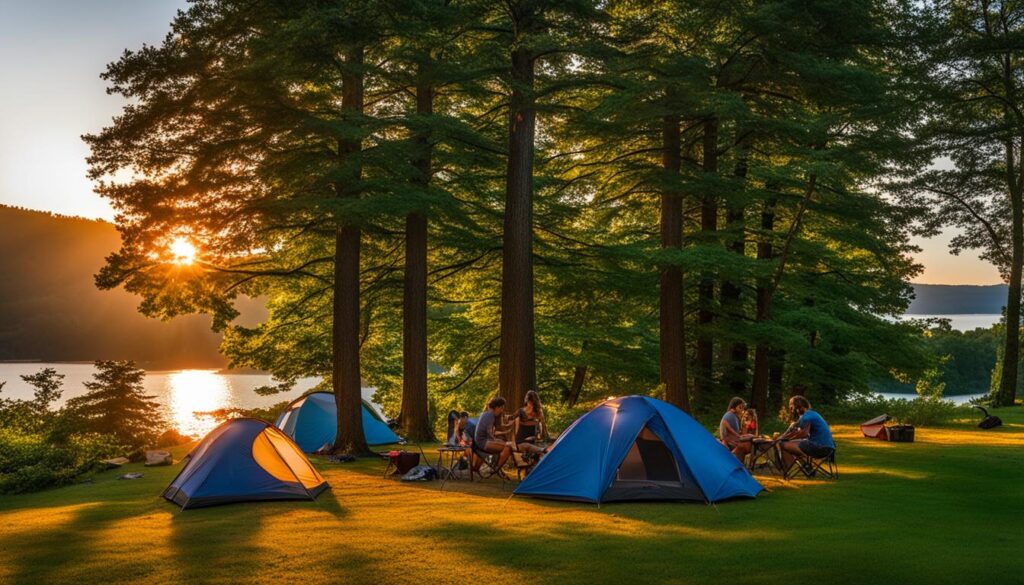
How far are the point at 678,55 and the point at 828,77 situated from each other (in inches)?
156

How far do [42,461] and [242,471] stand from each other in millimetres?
7113

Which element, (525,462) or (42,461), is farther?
(42,461)

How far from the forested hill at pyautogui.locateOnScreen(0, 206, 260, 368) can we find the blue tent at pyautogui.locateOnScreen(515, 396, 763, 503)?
391ft

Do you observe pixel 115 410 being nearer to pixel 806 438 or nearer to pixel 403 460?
pixel 403 460

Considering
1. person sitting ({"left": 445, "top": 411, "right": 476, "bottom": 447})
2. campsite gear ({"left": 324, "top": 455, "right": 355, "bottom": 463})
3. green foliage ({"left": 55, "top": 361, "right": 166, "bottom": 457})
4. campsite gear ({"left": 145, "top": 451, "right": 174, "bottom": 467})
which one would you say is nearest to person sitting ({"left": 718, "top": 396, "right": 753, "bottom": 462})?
person sitting ({"left": 445, "top": 411, "right": 476, "bottom": 447})

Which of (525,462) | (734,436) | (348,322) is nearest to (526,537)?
(525,462)

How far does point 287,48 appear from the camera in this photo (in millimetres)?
14742

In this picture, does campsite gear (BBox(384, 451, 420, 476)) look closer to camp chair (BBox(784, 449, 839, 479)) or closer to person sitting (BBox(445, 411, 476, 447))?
person sitting (BBox(445, 411, 476, 447))

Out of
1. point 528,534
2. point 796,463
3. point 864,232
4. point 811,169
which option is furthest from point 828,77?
point 528,534

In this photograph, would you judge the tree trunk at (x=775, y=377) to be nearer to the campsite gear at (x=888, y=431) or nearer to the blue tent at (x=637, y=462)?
the campsite gear at (x=888, y=431)

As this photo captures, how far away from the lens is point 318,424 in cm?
1995

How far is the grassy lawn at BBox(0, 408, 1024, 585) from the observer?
7.47 metres

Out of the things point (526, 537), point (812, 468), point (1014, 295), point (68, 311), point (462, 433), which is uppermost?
point (68, 311)

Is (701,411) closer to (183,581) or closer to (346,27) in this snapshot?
(346,27)
